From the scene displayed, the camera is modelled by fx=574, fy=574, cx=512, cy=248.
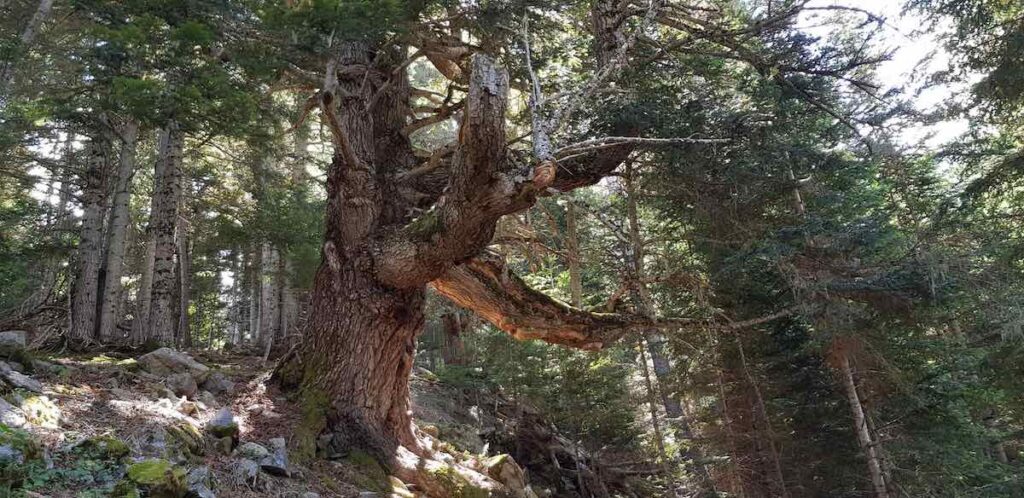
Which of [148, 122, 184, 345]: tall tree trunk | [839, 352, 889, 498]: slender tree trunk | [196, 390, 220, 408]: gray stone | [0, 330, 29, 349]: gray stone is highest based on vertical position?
[148, 122, 184, 345]: tall tree trunk

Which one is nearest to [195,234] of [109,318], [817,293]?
[109,318]

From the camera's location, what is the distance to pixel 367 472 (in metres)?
6.00

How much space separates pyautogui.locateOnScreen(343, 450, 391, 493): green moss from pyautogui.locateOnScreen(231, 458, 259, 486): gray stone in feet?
3.73

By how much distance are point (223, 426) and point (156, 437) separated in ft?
2.52

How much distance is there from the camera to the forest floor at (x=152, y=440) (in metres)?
3.58

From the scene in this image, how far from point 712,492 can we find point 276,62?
10.0m

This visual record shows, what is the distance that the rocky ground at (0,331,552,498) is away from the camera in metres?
3.59

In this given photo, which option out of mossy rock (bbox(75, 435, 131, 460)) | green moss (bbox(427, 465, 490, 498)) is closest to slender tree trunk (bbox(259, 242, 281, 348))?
green moss (bbox(427, 465, 490, 498))

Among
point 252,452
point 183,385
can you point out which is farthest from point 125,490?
point 183,385

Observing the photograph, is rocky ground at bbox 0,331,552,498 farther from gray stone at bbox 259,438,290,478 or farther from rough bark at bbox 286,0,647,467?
rough bark at bbox 286,0,647,467

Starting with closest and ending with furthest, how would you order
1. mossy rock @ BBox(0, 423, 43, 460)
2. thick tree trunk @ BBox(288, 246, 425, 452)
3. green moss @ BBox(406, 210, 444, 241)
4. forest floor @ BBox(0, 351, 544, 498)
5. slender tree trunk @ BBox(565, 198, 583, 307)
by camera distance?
mossy rock @ BBox(0, 423, 43, 460)
forest floor @ BBox(0, 351, 544, 498)
green moss @ BBox(406, 210, 444, 241)
thick tree trunk @ BBox(288, 246, 425, 452)
slender tree trunk @ BBox(565, 198, 583, 307)

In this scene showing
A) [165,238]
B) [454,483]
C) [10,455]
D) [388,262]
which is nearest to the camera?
[10,455]

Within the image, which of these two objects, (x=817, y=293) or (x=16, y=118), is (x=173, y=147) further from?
(x=817, y=293)

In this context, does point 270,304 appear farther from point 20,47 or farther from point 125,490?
point 125,490
